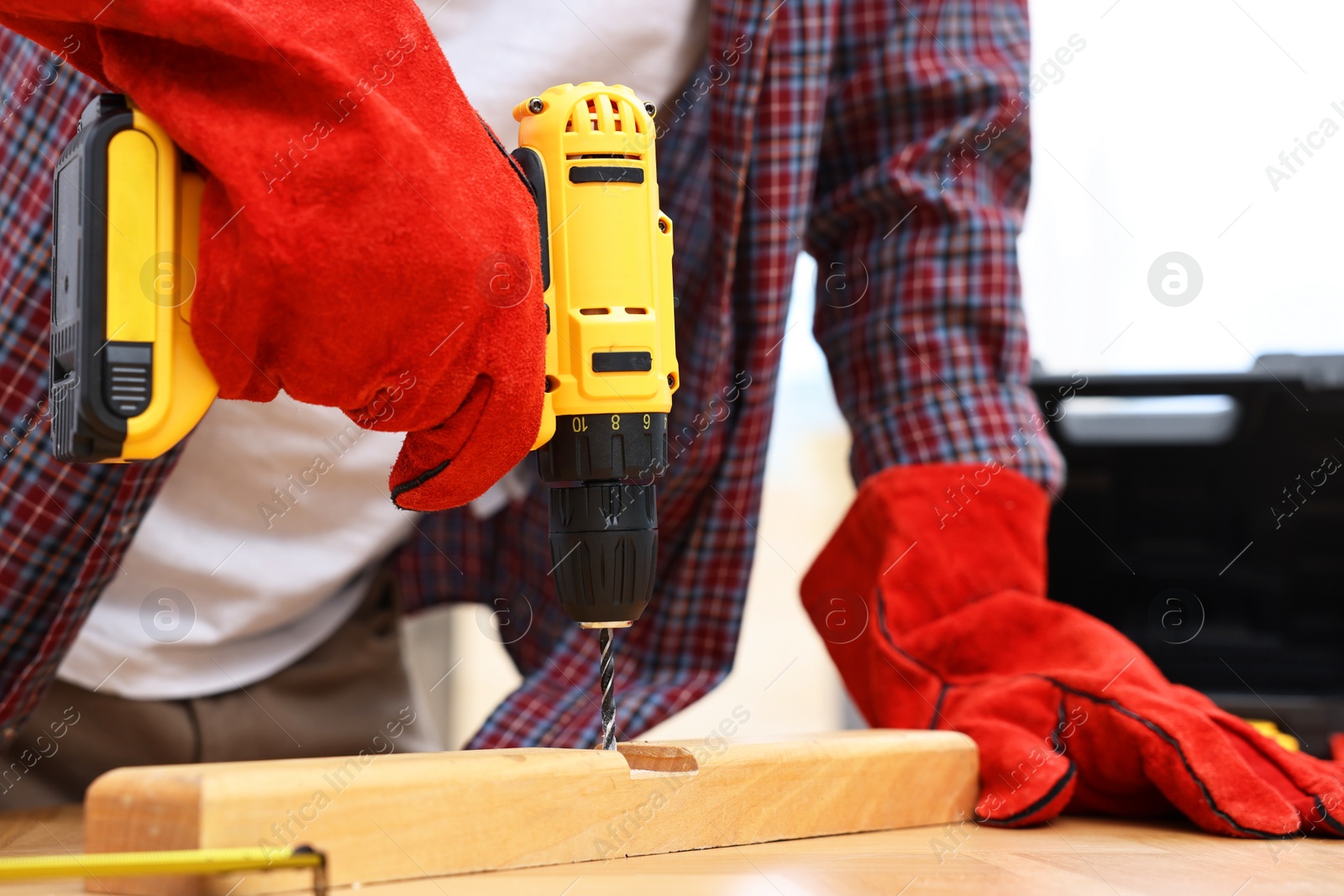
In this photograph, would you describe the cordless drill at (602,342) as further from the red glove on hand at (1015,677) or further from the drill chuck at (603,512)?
the red glove on hand at (1015,677)

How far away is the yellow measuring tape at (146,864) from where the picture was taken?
372 millimetres

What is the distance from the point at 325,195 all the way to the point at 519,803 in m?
0.27

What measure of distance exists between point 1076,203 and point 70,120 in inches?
68.9

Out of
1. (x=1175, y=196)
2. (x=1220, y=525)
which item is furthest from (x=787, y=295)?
(x=1175, y=196)

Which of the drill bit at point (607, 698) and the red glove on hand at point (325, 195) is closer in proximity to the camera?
the red glove on hand at point (325, 195)

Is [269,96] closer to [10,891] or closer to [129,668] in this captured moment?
[10,891]

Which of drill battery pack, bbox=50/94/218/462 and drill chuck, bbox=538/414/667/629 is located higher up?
drill battery pack, bbox=50/94/218/462

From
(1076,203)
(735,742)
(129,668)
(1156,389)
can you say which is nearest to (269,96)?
(735,742)

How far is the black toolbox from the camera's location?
145 cm

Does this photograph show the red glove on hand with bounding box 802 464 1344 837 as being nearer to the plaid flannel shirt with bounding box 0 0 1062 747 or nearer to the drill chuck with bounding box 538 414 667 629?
the plaid flannel shirt with bounding box 0 0 1062 747

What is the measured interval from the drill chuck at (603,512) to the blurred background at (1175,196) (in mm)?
1007

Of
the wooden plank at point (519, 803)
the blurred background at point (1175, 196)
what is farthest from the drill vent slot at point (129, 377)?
the blurred background at point (1175, 196)

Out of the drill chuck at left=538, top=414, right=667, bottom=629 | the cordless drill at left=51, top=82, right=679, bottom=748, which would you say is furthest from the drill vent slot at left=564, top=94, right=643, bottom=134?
the drill chuck at left=538, top=414, right=667, bottom=629

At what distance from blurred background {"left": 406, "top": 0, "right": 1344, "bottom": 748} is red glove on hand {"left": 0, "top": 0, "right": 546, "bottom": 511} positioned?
1097mm
